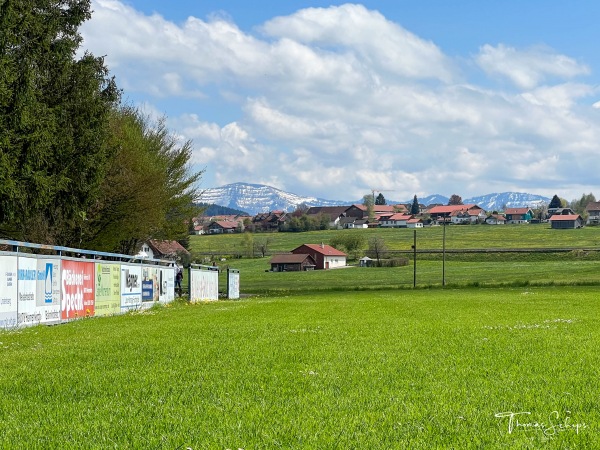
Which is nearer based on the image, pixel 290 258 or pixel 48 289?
pixel 48 289

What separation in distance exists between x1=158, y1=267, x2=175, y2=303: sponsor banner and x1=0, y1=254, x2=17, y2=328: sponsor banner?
2025 cm

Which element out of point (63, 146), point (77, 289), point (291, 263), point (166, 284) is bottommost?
point (291, 263)

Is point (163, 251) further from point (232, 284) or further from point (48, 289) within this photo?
point (48, 289)

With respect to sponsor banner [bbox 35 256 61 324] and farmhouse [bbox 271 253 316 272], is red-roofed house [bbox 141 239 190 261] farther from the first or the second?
sponsor banner [bbox 35 256 61 324]

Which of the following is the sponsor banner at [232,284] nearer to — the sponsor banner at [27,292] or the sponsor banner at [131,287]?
the sponsor banner at [131,287]

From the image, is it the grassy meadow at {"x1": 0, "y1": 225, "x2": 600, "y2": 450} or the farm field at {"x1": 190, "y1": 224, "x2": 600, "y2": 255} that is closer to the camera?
the grassy meadow at {"x1": 0, "y1": 225, "x2": 600, "y2": 450}

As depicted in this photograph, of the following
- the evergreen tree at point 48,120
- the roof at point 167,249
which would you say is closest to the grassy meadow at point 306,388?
the evergreen tree at point 48,120

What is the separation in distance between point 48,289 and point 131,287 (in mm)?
10849

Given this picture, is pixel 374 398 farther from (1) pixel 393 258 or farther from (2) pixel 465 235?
(2) pixel 465 235

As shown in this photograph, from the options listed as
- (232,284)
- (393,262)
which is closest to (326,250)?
(393,262)

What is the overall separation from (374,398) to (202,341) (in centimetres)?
757

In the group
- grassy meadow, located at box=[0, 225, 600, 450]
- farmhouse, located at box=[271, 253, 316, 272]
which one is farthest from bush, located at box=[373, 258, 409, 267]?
grassy meadow, located at box=[0, 225, 600, 450]

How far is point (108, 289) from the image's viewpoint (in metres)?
31.3

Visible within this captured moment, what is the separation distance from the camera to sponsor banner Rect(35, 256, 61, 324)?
2369cm
